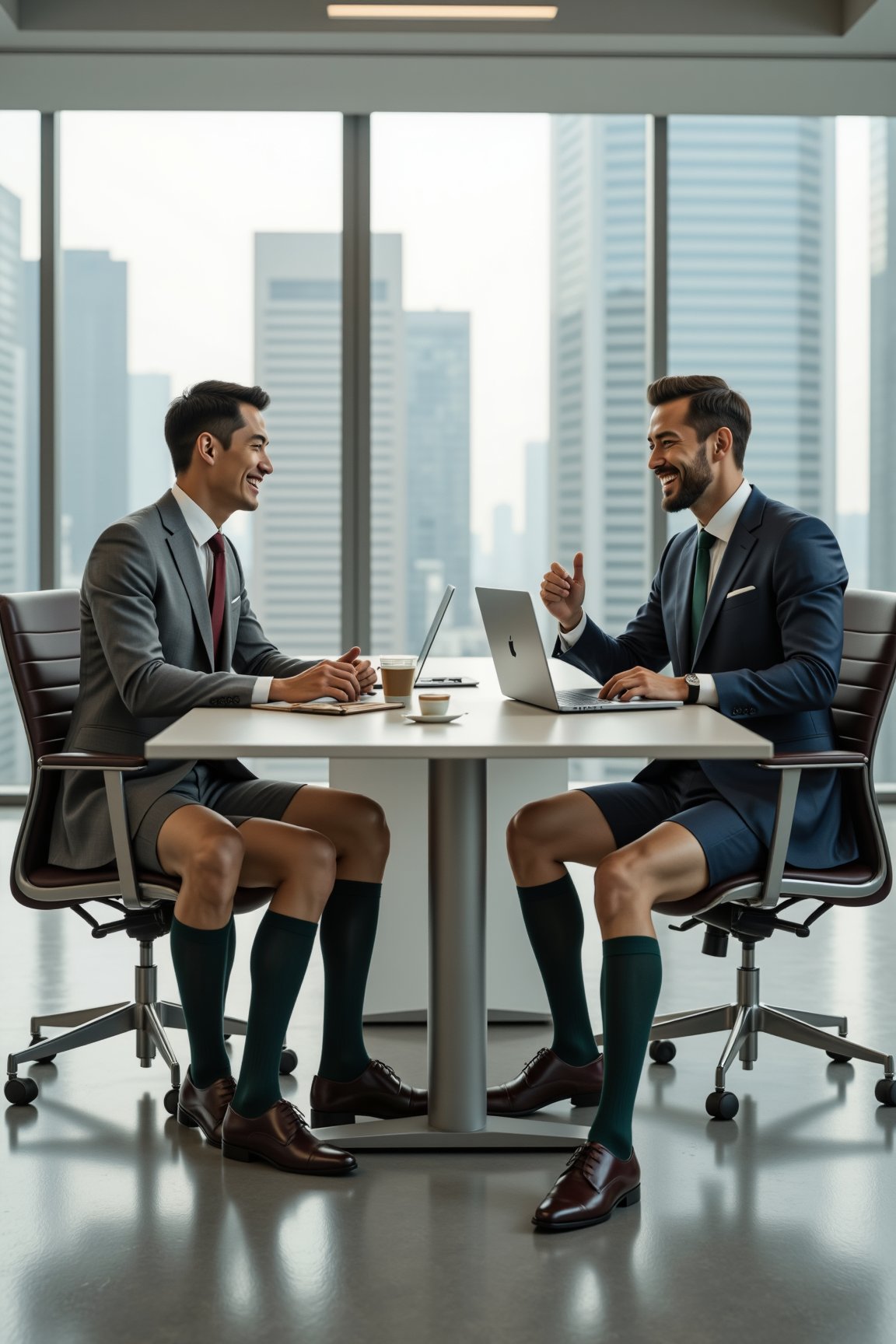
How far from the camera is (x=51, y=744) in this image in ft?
8.82

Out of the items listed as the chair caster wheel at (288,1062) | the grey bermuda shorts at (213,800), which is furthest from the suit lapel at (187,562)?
the chair caster wheel at (288,1062)

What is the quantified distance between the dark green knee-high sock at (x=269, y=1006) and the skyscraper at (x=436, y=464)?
11.7 ft

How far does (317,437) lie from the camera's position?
5785 mm

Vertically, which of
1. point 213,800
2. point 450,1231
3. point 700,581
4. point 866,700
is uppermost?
point 700,581

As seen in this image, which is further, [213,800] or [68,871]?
[213,800]

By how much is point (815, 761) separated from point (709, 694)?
0.24 m

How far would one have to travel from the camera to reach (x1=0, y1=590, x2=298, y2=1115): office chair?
244cm

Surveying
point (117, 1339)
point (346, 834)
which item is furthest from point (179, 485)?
point (117, 1339)

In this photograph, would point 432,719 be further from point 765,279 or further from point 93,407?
point 765,279

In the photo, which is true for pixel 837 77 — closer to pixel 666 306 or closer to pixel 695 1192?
pixel 666 306

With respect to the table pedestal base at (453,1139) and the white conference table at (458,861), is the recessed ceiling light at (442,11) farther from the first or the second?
the table pedestal base at (453,1139)

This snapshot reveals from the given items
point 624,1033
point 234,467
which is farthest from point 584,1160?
point 234,467

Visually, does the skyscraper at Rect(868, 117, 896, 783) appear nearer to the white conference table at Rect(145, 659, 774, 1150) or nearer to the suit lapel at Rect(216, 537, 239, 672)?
the suit lapel at Rect(216, 537, 239, 672)

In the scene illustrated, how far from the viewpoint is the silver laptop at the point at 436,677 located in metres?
3.02
